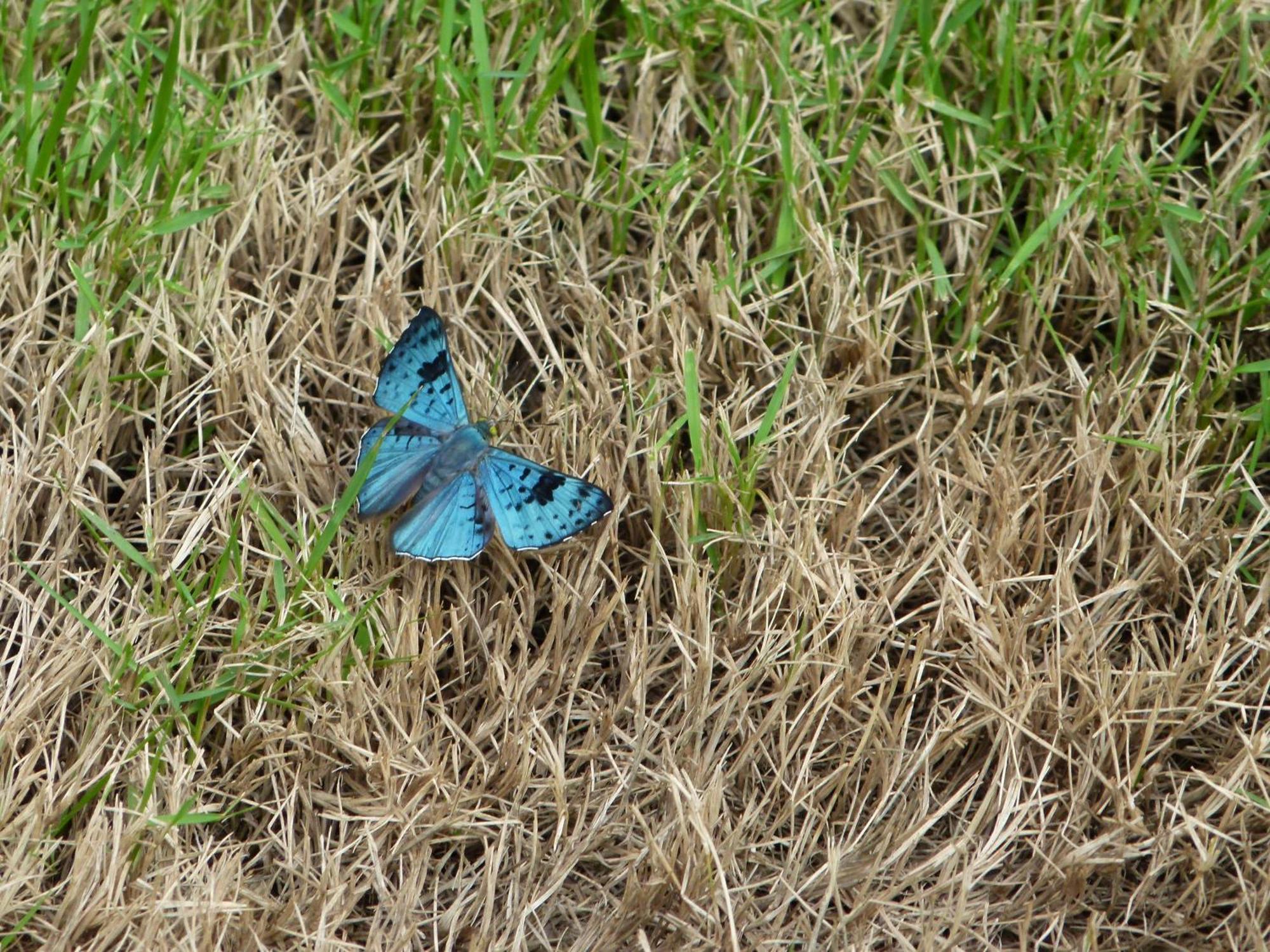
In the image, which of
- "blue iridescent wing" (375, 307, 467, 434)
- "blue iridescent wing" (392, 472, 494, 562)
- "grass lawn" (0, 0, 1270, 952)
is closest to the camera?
"grass lawn" (0, 0, 1270, 952)

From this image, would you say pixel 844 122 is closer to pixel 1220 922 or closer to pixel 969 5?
pixel 969 5

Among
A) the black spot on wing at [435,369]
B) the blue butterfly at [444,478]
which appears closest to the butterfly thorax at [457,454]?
the blue butterfly at [444,478]

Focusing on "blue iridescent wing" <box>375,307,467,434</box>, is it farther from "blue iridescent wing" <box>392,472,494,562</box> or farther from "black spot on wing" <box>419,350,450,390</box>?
"blue iridescent wing" <box>392,472,494,562</box>

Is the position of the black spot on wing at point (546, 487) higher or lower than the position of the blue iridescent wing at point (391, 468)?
higher

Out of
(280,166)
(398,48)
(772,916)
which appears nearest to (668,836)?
(772,916)

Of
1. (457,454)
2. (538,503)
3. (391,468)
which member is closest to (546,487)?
(538,503)

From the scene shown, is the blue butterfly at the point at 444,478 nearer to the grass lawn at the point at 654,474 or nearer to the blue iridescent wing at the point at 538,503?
the blue iridescent wing at the point at 538,503

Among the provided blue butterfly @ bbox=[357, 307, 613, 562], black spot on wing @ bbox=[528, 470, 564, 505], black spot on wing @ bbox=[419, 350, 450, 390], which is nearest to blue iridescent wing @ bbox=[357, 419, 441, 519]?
blue butterfly @ bbox=[357, 307, 613, 562]

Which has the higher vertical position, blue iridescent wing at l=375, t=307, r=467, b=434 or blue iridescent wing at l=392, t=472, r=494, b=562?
blue iridescent wing at l=375, t=307, r=467, b=434
